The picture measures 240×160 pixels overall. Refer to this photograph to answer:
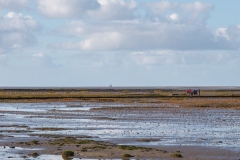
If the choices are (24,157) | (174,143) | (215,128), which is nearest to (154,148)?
(174,143)

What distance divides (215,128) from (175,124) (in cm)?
430

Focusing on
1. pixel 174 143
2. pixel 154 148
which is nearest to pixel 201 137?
pixel 174 143

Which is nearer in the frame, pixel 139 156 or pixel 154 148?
pixel 139 156

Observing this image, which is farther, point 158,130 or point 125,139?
point 158,130

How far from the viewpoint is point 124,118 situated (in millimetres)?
49188

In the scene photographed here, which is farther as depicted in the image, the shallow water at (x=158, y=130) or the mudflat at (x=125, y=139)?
the shallow water at (x=158, y=130)

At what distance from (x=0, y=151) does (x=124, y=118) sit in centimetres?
2339

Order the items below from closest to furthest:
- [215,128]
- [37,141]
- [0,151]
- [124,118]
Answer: [0,151], [37,141], [215,128], [124,118]

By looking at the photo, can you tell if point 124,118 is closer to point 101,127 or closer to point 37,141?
A: point 101,127

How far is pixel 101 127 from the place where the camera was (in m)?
40.2

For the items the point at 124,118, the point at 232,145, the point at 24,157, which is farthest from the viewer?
the point at 124,118

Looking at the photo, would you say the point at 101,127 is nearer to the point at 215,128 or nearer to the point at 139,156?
the point at 215,128

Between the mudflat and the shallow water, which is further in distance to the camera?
the shallow water

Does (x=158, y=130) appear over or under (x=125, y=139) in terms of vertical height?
over
